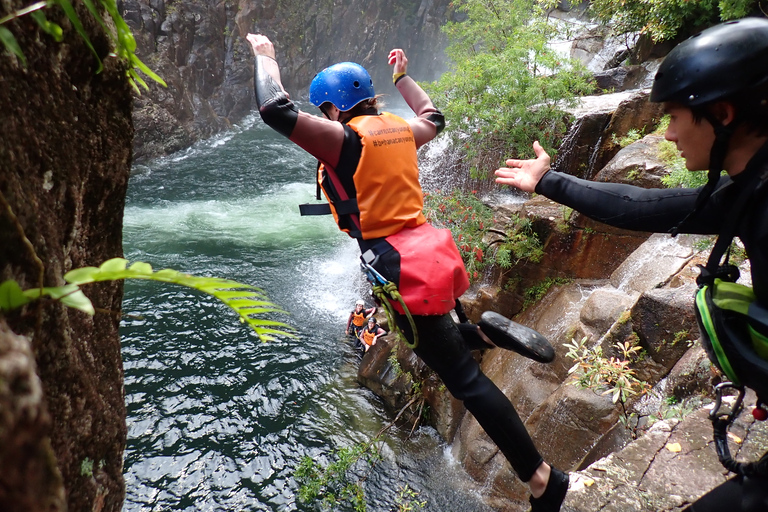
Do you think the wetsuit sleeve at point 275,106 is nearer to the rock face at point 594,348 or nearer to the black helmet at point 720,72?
the black helmet at point 720,72

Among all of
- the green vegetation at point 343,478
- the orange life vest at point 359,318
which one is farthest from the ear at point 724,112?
the orange life vest at point 359,318

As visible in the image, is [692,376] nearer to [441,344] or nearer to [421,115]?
[441,344]

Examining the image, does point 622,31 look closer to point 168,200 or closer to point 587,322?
point 587,322

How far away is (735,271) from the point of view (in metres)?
1.59

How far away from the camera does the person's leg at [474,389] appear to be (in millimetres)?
2471

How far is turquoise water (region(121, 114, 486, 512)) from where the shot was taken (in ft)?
18.6

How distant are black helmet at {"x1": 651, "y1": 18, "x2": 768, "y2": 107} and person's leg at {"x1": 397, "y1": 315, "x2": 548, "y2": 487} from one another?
1.57 meters

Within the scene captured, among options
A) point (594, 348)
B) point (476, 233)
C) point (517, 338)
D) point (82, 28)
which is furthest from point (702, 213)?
point (476, 233)

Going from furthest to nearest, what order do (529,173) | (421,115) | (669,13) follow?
1. (669,13)
2. (421,115)
3. (529,173)

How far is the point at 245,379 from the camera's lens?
24.8 ft

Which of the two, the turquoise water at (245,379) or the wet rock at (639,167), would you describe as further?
the wet rock at (639,167)

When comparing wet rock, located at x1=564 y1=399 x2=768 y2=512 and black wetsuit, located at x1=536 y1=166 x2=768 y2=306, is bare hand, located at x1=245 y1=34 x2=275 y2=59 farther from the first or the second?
wet rock, located at x1=564 y1=399 x2=768 y2=512

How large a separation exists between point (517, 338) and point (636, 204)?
3.35ft

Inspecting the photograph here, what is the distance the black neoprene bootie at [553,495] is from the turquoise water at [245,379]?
3.19 m
